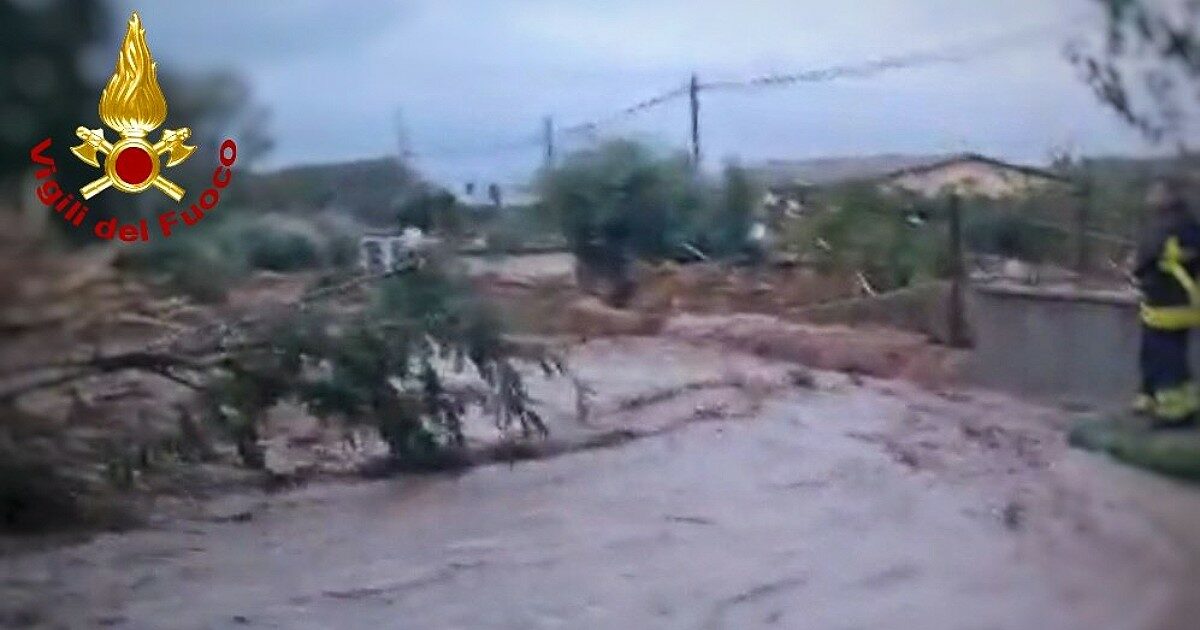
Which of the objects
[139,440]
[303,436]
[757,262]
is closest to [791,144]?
[757,262]

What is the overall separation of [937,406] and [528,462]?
69 centimetres

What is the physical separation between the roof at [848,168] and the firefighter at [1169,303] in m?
0.29

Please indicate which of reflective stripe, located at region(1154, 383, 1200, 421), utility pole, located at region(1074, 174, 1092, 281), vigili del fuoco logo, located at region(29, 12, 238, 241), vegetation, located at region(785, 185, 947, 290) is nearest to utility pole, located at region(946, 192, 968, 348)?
vegetation, located at region(785, 185, 947, 290)

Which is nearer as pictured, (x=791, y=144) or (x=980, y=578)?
(x=980, y=578)

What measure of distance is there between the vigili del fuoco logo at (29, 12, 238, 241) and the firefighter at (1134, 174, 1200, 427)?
1.47 meters

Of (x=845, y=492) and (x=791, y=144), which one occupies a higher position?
(x=791, y=144)

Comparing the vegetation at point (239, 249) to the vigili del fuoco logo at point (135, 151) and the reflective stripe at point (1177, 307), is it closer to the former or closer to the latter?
the vigili del fuoco logo at point (135, 151)

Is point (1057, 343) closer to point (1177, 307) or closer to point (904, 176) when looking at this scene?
point (1177, 307)

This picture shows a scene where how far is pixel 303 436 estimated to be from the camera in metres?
2.52

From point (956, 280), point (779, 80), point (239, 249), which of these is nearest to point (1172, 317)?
point (956, 280)

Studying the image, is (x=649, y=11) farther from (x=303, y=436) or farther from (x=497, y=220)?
(x=303, y=436)

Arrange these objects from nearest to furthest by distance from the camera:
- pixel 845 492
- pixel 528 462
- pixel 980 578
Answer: pixel 980 578
pixel 845 492
pixel 528 462

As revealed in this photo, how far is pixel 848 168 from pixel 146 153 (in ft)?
3.86

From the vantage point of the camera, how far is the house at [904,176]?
2.21 meters
